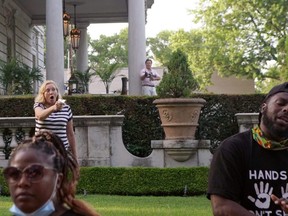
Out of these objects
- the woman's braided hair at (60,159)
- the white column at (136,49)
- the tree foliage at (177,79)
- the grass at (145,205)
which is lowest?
the grass at (145,205)

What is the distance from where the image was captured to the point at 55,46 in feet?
73.5

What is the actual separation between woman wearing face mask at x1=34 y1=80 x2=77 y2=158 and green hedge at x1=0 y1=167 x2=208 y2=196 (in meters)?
3.96

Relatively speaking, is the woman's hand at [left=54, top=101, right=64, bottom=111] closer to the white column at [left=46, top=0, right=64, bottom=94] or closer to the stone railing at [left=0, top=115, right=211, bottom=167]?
the stone railing at [left=0, top=115, right=211, bottom=167]

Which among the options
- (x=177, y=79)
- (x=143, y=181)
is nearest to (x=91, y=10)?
(x=177, y=79)

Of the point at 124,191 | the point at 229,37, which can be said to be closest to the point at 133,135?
the point at 124,191

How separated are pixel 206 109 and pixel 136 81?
225 inches

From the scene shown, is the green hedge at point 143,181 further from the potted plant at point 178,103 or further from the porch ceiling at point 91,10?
the porch ceiling at point 91,10

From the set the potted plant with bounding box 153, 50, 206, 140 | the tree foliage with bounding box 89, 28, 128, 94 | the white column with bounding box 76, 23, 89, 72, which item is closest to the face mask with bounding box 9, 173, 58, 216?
the potted plant with bounding box 153, 50, 206, 140

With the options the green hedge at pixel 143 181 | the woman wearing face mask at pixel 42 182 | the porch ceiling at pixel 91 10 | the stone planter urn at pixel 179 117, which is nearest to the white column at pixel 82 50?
the porch ceiling at pixel 91 10

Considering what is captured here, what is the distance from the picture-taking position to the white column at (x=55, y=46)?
72.7ft

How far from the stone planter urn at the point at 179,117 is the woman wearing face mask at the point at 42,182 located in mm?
11716

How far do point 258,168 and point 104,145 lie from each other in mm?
10651

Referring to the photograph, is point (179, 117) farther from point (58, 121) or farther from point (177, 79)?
point (58, 121)

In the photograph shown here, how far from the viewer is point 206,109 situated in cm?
1716
